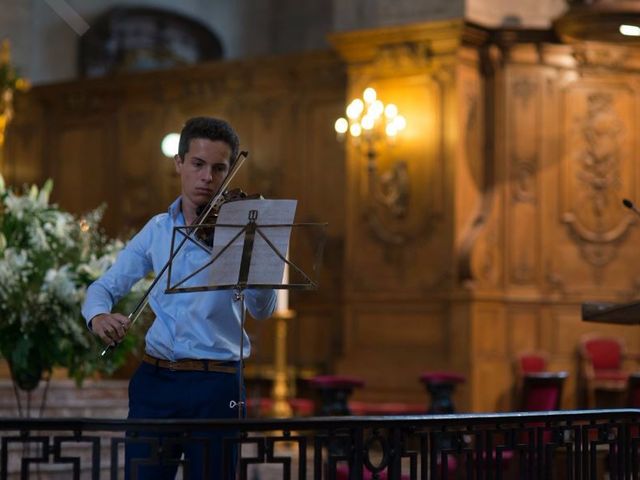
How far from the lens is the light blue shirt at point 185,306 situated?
3637 mm

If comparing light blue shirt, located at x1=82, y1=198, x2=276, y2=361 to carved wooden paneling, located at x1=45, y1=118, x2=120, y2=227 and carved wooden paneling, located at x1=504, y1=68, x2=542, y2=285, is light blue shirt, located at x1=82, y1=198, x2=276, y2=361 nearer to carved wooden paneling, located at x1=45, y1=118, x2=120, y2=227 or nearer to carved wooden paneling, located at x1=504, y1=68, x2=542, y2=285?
carved wooden paneling, located at x1=504, y1=68, x2=542, y2=285

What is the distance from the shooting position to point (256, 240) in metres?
3.54

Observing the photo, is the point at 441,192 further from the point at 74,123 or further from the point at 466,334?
the point at 74,123

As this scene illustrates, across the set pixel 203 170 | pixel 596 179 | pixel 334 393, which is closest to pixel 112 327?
pixel 203 170

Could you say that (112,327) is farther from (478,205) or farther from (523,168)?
(523,168)

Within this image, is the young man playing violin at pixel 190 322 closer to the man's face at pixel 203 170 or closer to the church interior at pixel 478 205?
the man's face at pixel 203 170

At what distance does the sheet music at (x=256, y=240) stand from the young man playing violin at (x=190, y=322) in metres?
0.14

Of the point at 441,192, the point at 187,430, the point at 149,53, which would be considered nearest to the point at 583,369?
the point at 441,192

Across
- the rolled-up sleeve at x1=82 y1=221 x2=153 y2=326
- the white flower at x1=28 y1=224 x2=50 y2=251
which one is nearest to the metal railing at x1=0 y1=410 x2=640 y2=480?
the rolled-up sleeve at x1=82 y1=221 x2=153 y2=326

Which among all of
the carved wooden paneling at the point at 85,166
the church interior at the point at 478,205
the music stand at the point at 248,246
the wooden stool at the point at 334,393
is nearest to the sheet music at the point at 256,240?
the music stand at the point at 248,246

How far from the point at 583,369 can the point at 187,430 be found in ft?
29.2

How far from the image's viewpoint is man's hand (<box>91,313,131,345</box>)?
3.37 m

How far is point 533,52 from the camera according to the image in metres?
12.0

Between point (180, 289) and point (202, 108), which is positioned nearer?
point (180, 289)
